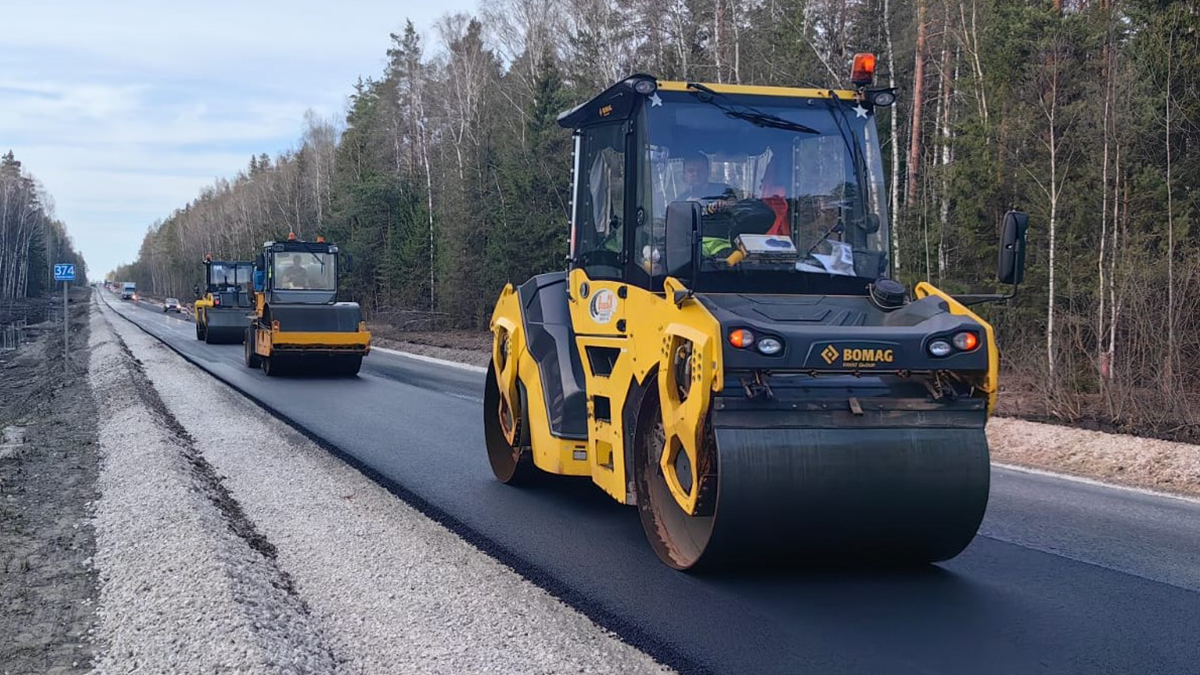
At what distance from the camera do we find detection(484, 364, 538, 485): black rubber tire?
8.25 metres

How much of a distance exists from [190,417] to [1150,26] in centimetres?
1592

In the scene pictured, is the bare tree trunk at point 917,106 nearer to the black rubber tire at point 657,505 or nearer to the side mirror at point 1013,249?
the side mirror at point 1013,249

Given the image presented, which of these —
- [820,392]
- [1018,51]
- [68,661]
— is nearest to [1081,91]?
[1018,51]

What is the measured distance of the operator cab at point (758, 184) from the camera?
620cm

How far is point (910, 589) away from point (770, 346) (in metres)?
1.51

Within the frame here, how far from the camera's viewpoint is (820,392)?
5.27m

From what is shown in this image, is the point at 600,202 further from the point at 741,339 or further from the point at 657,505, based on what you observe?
the point at 741,339

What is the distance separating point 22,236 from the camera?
105625 mm

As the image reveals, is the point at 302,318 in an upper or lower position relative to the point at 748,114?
lower

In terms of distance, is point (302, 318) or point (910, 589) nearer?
point (910, 589)

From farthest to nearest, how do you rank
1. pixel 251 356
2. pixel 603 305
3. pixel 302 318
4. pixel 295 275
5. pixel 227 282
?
1. pixel 227 282
2. pixel 251 356
3. pixel 295 275
4. pixel 302 318
5. pixel 603 305

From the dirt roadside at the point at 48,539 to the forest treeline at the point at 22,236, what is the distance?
90.2m

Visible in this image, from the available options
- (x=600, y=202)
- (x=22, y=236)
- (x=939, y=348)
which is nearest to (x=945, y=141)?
(x=600, y=202)

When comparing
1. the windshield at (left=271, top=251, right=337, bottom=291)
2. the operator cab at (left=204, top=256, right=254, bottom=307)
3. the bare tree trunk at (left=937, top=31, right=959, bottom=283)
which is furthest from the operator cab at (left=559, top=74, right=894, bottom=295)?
the operator cab at (left=204, top=256, right=254, bottom=307)
